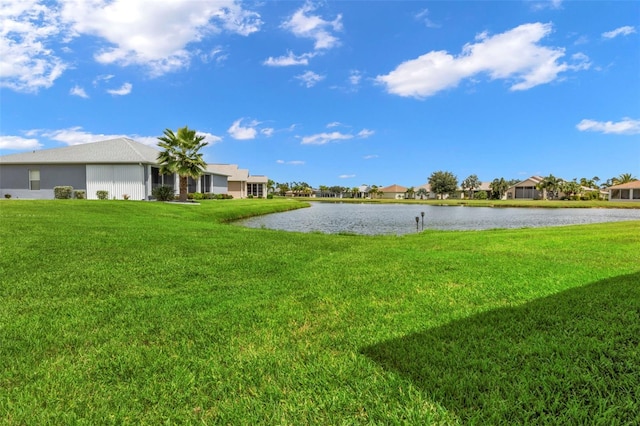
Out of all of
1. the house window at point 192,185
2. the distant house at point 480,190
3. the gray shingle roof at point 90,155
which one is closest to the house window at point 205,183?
the house window at point 192,185

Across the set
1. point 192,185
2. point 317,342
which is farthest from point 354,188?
point 317,342

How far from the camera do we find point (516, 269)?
611cm

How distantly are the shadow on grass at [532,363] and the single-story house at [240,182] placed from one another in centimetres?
5123

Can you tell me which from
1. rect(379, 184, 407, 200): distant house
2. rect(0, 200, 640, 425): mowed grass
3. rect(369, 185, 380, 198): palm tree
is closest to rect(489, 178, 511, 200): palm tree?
rect(379, 184, 407, 200): distant house

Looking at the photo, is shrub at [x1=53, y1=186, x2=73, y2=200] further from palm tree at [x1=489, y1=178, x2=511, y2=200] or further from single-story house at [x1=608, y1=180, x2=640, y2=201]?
palm tree at [x1=489, y1=178, x2=511, y2=200]

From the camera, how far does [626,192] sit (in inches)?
2862

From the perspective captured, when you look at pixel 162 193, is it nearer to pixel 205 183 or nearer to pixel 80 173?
pixel 80 173

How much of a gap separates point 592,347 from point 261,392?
2724 millimetres

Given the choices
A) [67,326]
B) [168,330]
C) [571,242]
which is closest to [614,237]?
[571,242]

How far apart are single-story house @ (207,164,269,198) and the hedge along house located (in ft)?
76.6

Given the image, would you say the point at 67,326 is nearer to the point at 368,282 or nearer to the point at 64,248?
the point at 368,282

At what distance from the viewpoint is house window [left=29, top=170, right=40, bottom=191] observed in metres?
29.1

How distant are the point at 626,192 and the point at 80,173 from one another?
299ft

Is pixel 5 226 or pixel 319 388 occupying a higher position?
pixel 5 226
